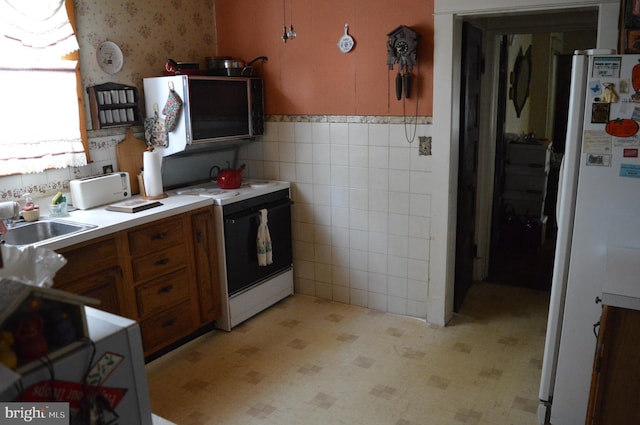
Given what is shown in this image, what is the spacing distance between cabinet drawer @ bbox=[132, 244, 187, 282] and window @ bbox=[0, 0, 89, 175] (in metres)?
0.77

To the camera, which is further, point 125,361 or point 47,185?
point 47,185

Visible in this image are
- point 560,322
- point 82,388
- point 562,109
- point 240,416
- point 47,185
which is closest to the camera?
point 82,388

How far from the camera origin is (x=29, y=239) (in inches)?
106

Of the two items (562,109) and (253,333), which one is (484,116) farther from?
(562,109)

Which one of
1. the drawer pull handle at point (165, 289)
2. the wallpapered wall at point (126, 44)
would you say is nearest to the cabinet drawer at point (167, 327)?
the drawer pull handle at point (165, 289)

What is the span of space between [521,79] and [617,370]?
443 centimetres

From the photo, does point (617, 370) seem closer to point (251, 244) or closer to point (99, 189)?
point (251, 244)

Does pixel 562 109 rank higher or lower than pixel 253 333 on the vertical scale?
higher

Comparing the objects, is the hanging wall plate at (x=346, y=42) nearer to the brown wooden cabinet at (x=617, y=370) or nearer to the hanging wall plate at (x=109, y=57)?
the hanging wall plate at (x=109, y=57)

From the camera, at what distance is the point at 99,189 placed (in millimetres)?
3037

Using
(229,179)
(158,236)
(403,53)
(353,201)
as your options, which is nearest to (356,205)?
(353,201)

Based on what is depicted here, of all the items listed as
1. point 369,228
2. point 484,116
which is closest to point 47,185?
point 369,228

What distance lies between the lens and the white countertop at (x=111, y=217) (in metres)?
2.42

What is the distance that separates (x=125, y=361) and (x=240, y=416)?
1555 mm
